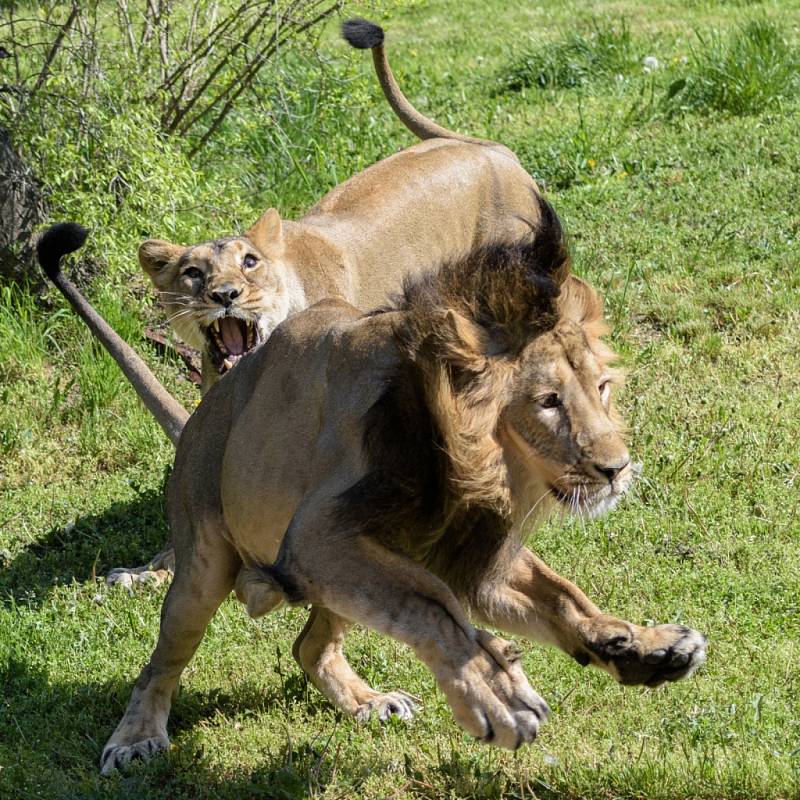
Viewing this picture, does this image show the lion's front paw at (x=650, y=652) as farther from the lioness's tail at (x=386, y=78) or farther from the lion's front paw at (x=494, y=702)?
the lioness's tail at (x=386, y=78)

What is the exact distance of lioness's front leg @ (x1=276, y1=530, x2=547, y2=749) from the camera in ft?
9.93

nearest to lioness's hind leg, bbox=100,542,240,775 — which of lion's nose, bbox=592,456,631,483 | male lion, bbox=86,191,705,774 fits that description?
male lion, bbox=86,191,705,774

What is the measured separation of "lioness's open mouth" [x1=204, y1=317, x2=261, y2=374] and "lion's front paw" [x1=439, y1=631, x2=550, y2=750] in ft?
10.4

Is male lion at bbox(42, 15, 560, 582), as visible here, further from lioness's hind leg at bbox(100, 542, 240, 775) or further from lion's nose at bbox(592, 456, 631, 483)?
lion's nose at bbox(592, 456, 631, 483)

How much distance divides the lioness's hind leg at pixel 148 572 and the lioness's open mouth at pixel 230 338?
836 mm

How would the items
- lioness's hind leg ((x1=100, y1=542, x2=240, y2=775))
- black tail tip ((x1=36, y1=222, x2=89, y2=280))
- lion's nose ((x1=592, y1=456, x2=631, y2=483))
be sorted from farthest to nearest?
black tail tip ((x1=36, y1=222, x2=89, y2=280)) → lioness's hind leg ((x1=100, y1=542, x2=240, y2=775)) → lion's nose ((x1=592, y1=456, x2=631, y2=483))

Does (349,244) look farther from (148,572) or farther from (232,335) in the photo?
(148,572)

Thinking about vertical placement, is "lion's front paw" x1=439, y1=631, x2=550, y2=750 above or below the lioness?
above

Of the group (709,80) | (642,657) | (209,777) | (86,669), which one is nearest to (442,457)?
(642,657)

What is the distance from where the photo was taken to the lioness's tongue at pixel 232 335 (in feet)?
20.1

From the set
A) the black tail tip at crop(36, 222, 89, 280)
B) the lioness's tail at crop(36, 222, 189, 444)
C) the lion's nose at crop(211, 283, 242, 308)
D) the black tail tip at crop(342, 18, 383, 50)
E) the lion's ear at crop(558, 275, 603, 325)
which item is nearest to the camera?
the lion's ear at crop(558, 275, 603, 325)

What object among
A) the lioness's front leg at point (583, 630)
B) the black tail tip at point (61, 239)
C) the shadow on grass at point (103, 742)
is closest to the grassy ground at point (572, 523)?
the shadow on grass at point (103, 742)

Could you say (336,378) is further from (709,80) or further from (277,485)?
(709,80)

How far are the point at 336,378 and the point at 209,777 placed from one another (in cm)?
128
